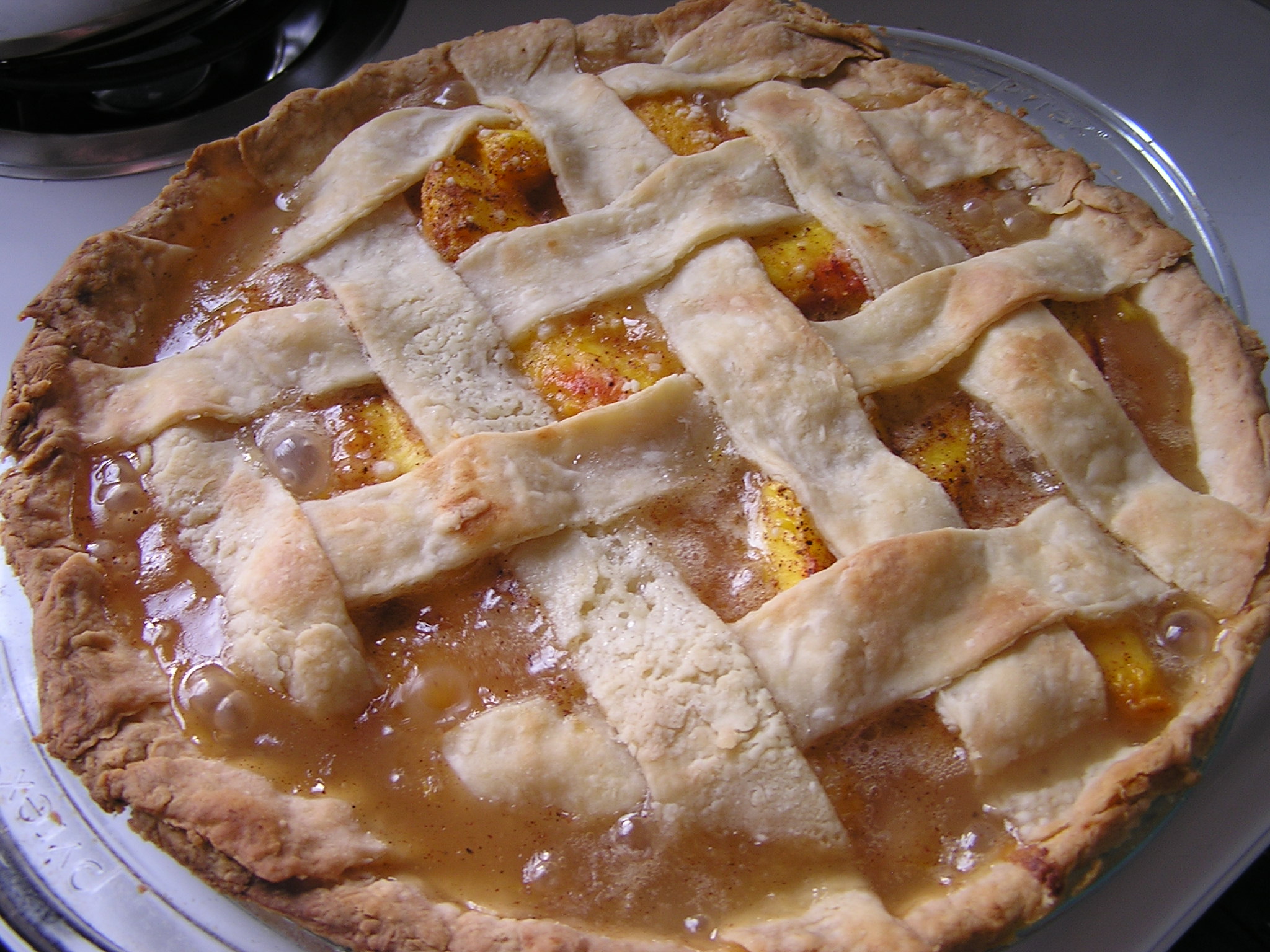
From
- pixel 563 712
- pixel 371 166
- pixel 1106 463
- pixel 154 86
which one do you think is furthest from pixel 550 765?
pixel 154 86

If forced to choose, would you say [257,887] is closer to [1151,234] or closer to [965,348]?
[965,348]

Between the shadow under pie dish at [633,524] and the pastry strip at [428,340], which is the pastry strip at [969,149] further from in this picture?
the pastry strip at [428,340]

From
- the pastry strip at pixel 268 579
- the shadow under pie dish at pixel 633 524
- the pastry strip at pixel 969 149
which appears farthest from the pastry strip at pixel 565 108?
the pastry strip at pixel 268 579

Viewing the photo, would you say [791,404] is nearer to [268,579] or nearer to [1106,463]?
[1106,463]

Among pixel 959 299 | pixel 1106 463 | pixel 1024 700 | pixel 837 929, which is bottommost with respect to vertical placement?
pixel 837 929

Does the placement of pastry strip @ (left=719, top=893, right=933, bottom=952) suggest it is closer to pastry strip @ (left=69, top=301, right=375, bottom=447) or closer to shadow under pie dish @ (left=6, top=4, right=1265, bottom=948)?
shadow under pie dish @ (left=6, top=4, right=1265, bottom=948)

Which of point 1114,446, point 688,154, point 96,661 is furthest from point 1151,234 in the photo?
point 96,661

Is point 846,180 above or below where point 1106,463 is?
above

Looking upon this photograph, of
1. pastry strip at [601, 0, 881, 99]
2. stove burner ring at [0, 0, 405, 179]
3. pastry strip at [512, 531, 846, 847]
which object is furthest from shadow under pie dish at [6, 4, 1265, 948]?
stove burner ring at [0, 0, 405, 179]

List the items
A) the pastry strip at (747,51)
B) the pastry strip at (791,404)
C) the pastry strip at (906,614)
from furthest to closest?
the pastry strip at (747,51)
the pastry strip at (791,404)
the pastry strip at (906,614)
